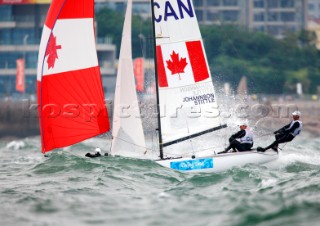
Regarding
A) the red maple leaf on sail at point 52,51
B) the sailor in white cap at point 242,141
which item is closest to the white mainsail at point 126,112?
the red maple leaf on sail at point 52,51

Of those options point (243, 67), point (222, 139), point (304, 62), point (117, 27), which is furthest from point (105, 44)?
point (222, 139)

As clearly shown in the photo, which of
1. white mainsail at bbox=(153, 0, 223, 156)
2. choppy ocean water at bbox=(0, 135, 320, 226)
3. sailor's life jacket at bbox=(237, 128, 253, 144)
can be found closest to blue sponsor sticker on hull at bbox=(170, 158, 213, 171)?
choppy ocean water at bbox=(0, 135, 320, 226)

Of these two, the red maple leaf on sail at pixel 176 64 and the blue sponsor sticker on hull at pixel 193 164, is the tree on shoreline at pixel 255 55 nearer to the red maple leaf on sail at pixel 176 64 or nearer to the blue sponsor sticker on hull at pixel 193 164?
the red maple leaf on sail at pixel 176 64

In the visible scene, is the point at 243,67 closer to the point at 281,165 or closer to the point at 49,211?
the point at 281,165

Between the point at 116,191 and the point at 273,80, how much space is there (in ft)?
155

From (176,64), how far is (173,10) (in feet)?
3.81

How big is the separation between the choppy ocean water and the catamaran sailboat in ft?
1.90

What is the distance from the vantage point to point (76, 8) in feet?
54.7

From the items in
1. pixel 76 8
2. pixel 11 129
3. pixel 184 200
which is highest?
pixel 76 8

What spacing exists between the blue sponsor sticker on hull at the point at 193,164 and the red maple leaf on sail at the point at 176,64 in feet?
6.49

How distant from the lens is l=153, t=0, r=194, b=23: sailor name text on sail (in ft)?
54.1

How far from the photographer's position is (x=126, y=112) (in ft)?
55.0

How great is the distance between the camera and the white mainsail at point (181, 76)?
54.2 ft

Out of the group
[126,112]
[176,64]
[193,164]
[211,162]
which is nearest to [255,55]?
[176,64]
